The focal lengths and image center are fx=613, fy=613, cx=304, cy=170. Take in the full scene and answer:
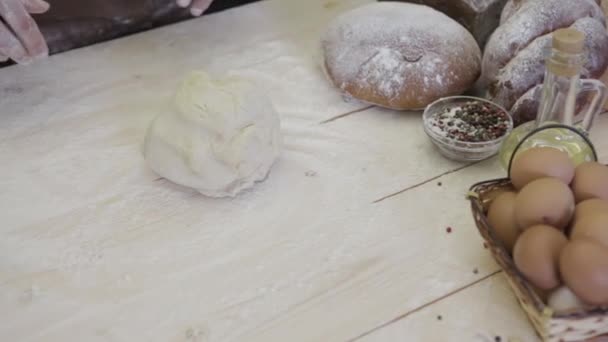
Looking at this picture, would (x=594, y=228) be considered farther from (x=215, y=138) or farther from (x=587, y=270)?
(x=215, y=138)

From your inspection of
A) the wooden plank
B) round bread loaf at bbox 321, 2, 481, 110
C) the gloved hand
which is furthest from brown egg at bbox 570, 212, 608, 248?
the gloved hand

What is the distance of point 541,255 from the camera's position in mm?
635

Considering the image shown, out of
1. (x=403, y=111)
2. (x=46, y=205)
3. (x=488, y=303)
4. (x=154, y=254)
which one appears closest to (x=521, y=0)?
(x=403, y=111)

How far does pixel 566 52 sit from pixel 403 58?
0.32m

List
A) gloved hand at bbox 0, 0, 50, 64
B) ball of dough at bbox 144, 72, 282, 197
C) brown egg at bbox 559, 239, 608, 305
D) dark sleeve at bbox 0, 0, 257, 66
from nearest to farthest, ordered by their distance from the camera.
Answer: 1. brown egg at bbox 559, 239, 608, 305
2. ball of dough at bbox 144, 72, 282, 197
3. gloved hand at bbox 0, 0, 50, 64
4. dark sleeve at bbox 0, 0, 257, 66

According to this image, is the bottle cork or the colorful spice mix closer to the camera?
the bottle cork

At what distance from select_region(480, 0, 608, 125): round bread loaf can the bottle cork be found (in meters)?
0.15

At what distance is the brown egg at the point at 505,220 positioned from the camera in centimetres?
71

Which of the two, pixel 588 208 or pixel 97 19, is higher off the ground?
pixel 588 208

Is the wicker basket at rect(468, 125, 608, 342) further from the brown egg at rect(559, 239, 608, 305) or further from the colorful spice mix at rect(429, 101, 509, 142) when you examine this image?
the colorful spice mix at rect(429, 101, 509, 142)

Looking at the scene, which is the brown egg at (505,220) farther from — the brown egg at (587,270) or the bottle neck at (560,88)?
the bottle neck at (560,88)

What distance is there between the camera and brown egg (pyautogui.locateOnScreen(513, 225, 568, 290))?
2.08 ft

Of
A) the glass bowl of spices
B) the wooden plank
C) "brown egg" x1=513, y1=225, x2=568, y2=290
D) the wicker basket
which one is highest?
"brown egg" x1=513, y1=225, x2=568, y2=290

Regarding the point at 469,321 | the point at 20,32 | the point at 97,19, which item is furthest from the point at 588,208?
the point at 97,19
